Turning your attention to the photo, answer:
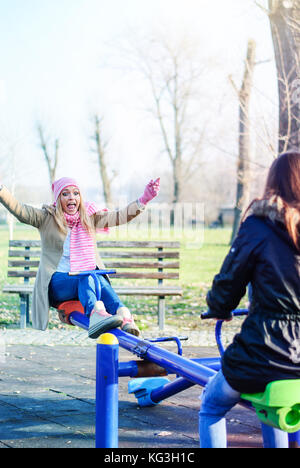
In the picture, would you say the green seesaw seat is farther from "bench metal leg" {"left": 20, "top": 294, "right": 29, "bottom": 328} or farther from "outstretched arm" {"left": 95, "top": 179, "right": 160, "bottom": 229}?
"bench metal leg" {"left": 20, "top": 294, "right": 29, "bottom": 328}

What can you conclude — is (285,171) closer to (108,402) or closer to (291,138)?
(108,402)

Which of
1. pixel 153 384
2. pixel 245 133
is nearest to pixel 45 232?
pixel 153 384

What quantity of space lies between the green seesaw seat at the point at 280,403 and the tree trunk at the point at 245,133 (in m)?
6.68

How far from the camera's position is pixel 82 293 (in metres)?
4.51

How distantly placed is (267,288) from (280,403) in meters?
0.48

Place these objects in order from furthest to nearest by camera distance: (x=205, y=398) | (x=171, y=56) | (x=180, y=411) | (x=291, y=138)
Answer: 1. (x=171, y=56)
2. (x=291, y=138)
3. (x=180, y=411)
4. (x=205, y=398)

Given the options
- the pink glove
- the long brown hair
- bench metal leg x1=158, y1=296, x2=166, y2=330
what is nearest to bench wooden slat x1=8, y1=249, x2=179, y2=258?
bench metal leg x1=158, y1=296, x2=166, y2=330

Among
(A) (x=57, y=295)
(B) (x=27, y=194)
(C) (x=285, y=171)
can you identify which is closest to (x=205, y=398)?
(C) (x=285, y=171)

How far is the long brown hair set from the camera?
103 inches

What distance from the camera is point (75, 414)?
4.26 metres

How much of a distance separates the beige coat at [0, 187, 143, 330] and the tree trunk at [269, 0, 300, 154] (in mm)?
3783

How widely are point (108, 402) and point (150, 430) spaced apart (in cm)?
87

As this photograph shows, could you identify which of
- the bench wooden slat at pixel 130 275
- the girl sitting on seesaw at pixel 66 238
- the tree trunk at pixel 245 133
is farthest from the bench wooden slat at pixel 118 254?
the girl sitting on seesaw at pixel 66 238

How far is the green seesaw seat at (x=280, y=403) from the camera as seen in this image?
257 centimetres
